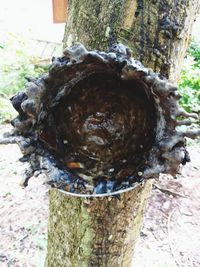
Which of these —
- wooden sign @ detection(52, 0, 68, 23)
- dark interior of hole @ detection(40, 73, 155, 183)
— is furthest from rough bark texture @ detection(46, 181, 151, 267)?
wooden sign @ detection(52, 0, 68, 23)

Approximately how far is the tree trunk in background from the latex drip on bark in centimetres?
14

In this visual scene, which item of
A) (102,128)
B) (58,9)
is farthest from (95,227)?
(58,9)

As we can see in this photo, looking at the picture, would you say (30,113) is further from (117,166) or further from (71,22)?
(71,22)

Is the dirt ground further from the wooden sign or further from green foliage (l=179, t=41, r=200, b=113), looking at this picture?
the wooden sign

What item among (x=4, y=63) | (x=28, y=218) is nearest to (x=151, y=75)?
(x=28, y=218)

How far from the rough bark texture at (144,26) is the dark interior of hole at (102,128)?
0.40 feet

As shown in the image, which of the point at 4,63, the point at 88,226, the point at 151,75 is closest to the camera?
the point at 151,75

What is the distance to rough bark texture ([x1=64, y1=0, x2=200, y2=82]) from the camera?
0.83 m

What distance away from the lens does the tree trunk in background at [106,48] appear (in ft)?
2.74

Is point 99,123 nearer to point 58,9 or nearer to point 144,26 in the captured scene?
point 144,26

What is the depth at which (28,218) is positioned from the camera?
7.86 feet

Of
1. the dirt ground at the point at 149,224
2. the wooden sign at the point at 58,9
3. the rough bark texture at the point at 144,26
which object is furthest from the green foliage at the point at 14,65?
the rough bark texture at the point at 144,26

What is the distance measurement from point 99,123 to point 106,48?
0.62 ft

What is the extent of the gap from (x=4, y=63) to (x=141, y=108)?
4131 millimetres
